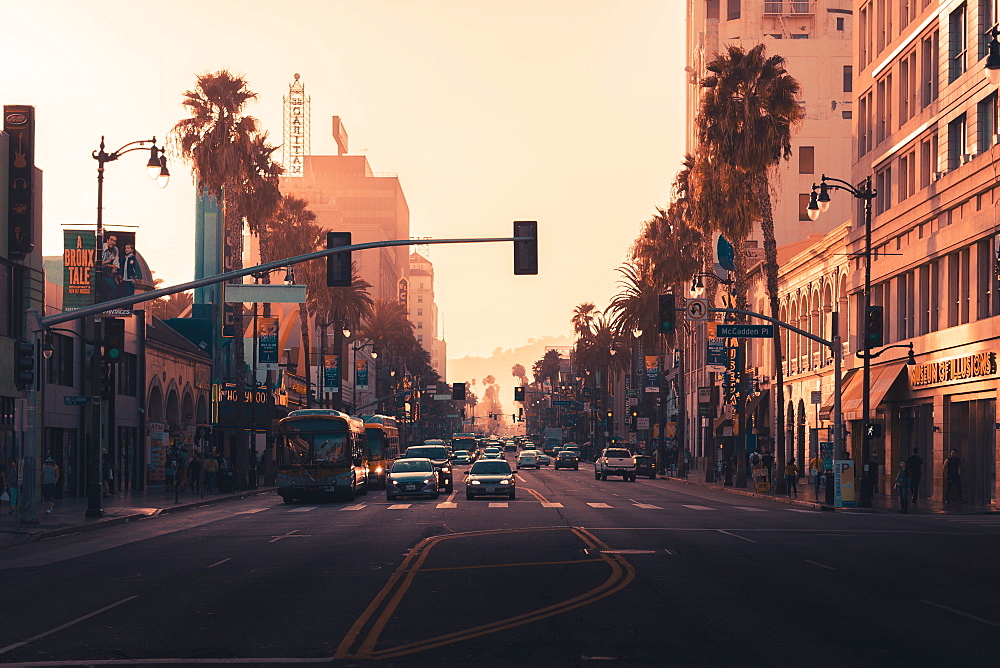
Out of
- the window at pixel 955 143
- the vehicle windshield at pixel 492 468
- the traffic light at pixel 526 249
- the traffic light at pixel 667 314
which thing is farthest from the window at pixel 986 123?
the traffic light at pixel 526 249

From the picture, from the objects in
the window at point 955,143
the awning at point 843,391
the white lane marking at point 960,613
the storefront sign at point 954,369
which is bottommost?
the white lane marking at point 960,613

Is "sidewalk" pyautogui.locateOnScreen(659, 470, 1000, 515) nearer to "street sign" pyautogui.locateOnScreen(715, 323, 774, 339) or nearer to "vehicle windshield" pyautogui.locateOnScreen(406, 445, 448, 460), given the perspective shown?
"street sign" pyautogui.locateOnScreen(715, 323, 774, 339)

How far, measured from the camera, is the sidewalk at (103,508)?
3119cm

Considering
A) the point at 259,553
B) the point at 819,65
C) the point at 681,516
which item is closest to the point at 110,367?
the point at 259,553

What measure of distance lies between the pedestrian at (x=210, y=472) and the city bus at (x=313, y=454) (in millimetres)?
7781

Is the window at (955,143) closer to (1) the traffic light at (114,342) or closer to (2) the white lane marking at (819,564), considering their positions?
(2) the white lane marking at (819,564)

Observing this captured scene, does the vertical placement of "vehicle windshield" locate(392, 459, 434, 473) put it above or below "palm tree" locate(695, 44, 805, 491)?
below

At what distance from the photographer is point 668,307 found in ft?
140

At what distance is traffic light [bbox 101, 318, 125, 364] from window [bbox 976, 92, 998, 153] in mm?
28198

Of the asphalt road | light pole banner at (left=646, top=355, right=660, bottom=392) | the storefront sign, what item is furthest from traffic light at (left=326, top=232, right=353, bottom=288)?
light pole banner at (left=646, top=355, right=660, bottom=392)

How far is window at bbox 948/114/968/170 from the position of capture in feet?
150

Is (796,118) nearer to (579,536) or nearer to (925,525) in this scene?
(925,525)

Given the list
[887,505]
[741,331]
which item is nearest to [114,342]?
[741,331]

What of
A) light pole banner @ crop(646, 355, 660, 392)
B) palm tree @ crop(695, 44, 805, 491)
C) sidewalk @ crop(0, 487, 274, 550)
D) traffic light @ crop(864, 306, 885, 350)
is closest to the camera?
sidewalk @ crop(0, 487, 274, 550)
